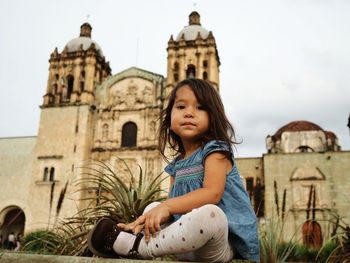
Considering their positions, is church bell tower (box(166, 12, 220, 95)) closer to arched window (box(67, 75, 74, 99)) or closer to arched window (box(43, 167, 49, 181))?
arched window (box(67, 75, 74, 99))

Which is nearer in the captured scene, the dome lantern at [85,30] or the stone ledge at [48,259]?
the stone ledge at [48,259]

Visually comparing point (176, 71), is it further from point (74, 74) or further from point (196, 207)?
point (196, 207)

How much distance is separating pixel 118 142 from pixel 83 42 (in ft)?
25.8

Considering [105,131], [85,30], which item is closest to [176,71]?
[105,131]

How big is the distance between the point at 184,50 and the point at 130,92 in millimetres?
4055

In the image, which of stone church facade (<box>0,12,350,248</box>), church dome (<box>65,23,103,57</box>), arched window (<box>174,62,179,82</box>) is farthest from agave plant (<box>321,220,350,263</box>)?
church dome (<box>65,23,103,57</box>)

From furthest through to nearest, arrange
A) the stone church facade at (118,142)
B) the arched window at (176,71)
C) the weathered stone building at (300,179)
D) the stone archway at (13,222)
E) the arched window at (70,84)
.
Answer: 1. the arched window at (70,84)
2. the arched window at (176,71)
3. the stone archway at (13,222)
4. the stone church facade at (118,142)
5. the weathered stone building at (300,179)

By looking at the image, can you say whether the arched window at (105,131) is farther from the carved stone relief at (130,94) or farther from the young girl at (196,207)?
the young girl at (196,207)

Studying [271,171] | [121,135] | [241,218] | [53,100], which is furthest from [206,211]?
[53,100]

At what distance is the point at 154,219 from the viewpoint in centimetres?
164

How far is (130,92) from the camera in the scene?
881 inches

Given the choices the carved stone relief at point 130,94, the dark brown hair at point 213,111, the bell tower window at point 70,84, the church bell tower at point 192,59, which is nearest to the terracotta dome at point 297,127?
the church bell tower at point 192,59

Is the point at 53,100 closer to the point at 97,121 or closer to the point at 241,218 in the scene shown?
the point at 97,121

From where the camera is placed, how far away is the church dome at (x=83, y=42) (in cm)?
2442
